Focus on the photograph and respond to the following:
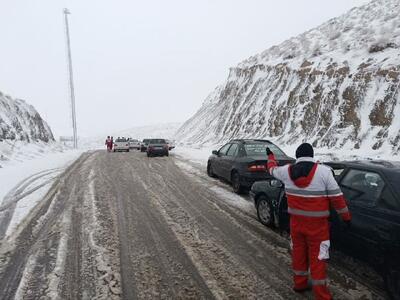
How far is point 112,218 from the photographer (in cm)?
831

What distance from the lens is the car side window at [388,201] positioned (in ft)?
15.1

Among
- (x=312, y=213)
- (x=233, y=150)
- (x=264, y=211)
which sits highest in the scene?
(x=233, y=150)

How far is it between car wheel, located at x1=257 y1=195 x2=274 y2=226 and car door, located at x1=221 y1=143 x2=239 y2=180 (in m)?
4.06

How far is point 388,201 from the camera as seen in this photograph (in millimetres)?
4738

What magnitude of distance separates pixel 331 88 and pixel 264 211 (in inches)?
715

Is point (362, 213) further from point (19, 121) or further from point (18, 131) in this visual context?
point (19, 121)

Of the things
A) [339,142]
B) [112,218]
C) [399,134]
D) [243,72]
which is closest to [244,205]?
[112,218]

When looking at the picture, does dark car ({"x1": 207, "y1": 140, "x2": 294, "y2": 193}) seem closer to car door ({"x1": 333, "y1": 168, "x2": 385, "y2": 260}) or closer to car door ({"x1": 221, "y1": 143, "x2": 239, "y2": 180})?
car door ({"x1": 221, "y1": 143, "x2": 239, "y2": 180})

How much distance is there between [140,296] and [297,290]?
1898 mm

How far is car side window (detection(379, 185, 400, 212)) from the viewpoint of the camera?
461 cm

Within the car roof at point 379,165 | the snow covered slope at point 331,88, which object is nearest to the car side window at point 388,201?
the car roof at point 379,165

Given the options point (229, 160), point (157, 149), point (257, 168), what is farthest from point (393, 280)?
point (157, 149)

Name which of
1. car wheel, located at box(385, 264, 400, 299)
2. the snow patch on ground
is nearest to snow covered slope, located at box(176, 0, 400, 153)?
car wheel, located at box(385, 264, 400, 299)

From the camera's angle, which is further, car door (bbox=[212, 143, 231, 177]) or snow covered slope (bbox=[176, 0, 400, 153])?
snow covered slope (bbox=[176, 0, 400, 153])
